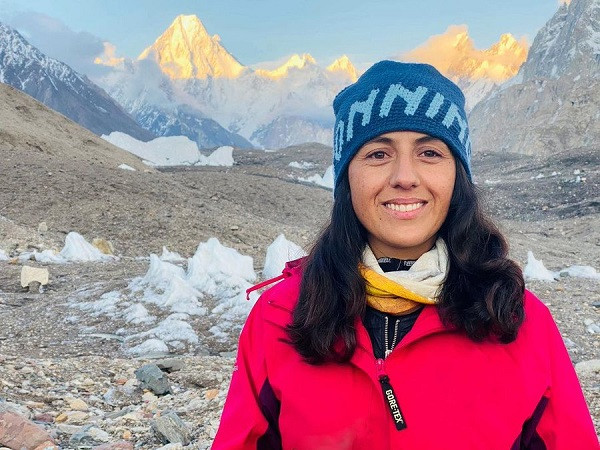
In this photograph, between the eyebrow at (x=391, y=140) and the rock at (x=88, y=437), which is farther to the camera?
the rock at (x=88, y=437)

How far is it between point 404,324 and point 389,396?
270 millimetres

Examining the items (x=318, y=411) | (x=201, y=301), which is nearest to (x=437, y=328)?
(x=318, y=411)

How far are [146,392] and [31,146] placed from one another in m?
23.0

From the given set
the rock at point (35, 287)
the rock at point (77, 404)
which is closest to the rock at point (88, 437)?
the rock at point (77, 404)

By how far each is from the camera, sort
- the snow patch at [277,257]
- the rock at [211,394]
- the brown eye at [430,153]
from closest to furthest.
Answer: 1. the brown eye at [430,153]
2. the rock at [211,394]
3. the snow patch at [277,257]

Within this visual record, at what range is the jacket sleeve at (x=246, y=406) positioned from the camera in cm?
192

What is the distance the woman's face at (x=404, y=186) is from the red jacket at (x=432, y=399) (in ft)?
1.03

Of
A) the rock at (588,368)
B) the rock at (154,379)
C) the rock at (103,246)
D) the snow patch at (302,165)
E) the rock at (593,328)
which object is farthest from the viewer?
the snow patch at (302,165)

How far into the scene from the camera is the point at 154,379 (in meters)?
5.34

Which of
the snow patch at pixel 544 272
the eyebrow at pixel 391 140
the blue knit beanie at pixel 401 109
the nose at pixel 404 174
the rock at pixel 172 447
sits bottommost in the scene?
the rock at pixel 172 447

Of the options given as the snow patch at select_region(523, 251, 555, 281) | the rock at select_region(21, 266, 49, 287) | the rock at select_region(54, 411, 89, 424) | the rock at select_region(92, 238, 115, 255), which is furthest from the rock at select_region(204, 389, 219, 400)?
the rock at select_region(92, 238, 115, 255)

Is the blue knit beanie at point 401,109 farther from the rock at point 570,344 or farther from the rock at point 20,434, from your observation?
the rock at point 570,344

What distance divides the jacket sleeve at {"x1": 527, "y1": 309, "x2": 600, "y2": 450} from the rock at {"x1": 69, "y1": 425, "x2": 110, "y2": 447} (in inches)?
119

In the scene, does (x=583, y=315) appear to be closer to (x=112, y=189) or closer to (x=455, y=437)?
(x=455, y=437)
